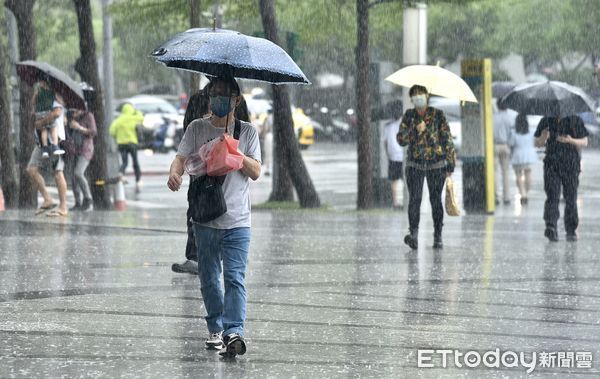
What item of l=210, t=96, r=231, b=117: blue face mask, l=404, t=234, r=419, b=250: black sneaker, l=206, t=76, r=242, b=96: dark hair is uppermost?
l=206, t=76, r=242, b=96: dark hair

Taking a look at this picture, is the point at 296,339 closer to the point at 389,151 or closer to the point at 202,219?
the point at 202,219

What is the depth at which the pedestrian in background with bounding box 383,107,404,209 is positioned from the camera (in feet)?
77.8

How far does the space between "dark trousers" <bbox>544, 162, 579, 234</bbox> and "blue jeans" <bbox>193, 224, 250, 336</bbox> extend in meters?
8.71

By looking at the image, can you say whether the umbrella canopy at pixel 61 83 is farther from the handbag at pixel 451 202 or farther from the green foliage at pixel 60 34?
the green foliage at pixel 60 34

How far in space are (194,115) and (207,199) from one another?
108 inches

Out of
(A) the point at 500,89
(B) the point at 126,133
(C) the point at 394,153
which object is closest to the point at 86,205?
(C) the point at 394,153

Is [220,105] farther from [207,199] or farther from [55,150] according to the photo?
[55,150]

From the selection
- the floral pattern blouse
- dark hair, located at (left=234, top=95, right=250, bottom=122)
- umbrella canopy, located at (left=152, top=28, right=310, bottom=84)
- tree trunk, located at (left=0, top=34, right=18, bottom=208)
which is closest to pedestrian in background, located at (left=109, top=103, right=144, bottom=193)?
tree trunk, located at (left=0, top=34, right=18, bottom=208)

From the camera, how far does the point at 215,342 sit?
29.8 ft

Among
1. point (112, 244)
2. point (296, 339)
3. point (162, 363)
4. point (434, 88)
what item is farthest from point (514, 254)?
point (162, 363)

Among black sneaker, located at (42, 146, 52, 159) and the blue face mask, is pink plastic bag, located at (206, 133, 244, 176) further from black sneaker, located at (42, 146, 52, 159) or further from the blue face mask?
black sneaker, located at (42, 146, 52, 159)

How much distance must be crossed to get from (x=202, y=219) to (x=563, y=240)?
926cm

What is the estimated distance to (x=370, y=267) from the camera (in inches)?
557

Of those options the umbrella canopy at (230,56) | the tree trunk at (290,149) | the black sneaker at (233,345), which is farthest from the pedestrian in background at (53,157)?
the black sneaker at (233,345)
